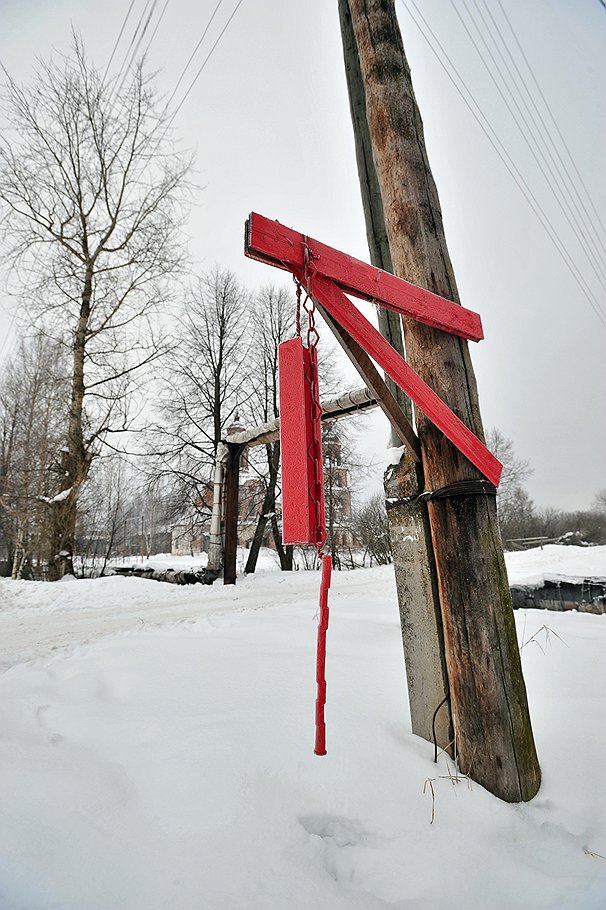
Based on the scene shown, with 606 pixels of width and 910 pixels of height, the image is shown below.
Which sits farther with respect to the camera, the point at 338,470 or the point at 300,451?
the point at 338,470

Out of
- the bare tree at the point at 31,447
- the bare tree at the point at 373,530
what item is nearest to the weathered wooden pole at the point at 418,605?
the bare tree at the point at 31,447

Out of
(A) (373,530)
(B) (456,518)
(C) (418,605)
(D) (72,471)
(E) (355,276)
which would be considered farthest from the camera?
(A) (373,530)

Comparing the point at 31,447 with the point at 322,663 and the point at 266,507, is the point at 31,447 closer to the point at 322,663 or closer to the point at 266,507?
the point at 266,507

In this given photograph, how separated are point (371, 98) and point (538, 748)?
10.8 feet

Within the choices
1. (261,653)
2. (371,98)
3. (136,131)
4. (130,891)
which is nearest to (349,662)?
(261,653)

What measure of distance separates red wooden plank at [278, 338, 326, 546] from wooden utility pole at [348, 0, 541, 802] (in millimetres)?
759

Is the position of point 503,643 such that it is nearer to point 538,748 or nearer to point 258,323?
point 538,748

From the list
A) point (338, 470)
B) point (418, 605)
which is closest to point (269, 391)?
point (338, 470)

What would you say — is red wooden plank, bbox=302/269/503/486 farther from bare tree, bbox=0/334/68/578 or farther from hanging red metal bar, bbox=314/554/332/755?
bare tree, bbox=0/334/68/578

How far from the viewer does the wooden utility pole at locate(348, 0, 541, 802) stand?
162cm

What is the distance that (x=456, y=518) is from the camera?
178 centimetres

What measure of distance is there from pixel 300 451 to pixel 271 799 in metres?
1.15

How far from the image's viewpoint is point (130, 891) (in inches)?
42.2

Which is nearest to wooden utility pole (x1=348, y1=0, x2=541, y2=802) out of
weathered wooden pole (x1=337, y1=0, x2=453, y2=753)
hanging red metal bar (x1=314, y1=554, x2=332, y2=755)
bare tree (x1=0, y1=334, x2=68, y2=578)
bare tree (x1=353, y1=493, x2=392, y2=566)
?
weathered wooden pole (x1=337, y1=0, x2=453, y2=753)
